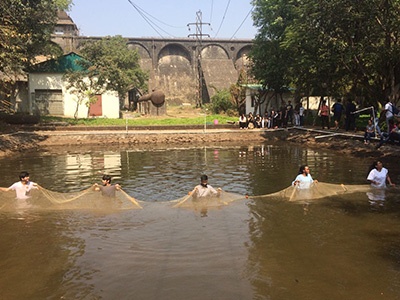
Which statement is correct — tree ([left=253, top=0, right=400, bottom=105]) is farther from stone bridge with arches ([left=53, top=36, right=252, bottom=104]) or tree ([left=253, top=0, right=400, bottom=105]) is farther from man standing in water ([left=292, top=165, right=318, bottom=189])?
stone bridge with arches ([left=53, top=36, right=252, bottom=104])

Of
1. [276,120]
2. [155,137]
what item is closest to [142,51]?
[276,120]

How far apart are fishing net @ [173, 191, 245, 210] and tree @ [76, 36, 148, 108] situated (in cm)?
2720

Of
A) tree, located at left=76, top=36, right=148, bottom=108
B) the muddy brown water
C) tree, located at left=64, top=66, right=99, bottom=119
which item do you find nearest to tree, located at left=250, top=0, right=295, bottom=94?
tree, located at left=76, top=36, right=148, bottom=108

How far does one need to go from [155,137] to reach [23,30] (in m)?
11.5

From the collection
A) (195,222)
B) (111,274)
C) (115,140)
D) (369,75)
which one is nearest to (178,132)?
(115,140)

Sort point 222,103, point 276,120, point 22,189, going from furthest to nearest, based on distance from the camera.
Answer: point 222,103 < point 276,120 < point 22,189

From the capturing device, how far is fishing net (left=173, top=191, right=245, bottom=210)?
991cm

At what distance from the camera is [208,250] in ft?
23.9

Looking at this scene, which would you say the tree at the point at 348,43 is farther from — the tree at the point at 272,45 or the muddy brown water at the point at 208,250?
the muddy brown water at the point at 208,250

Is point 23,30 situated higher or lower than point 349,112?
higher

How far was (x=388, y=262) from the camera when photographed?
6578 mm

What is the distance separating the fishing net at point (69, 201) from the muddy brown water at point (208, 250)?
26cm

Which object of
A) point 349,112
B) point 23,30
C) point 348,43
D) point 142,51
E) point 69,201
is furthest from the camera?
point 142,51

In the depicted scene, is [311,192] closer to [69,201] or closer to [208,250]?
[208,250]
